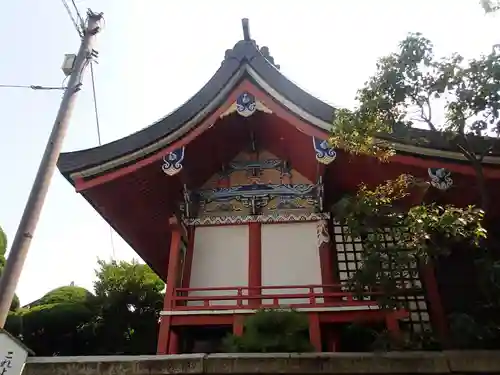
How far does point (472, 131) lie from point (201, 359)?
Result: 405cm

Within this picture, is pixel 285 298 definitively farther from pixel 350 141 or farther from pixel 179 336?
pixel 350 141

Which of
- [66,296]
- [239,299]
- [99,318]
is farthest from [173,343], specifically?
[66,296]

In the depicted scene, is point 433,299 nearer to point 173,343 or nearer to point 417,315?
point 417,315

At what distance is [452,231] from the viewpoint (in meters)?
5.22

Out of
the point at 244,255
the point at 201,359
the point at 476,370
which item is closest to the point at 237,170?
the point at 244,255

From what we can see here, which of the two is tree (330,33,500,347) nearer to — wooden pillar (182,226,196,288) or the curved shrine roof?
the curved shrine roof

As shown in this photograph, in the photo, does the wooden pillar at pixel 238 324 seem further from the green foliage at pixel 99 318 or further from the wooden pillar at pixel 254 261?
the green foliage at pixel 99 318

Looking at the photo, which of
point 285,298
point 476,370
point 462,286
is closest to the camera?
point 476,370

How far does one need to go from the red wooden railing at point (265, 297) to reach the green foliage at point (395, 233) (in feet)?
5.87

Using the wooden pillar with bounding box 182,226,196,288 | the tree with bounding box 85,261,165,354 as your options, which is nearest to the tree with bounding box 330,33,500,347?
the wooden pillar with bounding box 182,226,196,288

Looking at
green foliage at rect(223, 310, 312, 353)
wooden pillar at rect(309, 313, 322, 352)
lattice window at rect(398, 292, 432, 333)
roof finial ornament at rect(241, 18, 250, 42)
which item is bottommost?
green foliage at rect(223, 310, 312, 353)

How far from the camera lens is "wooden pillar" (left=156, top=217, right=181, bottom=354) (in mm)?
7527

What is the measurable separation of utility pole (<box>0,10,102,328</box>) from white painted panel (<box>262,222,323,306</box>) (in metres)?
4.28

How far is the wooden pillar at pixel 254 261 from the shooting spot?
26.6 ft
